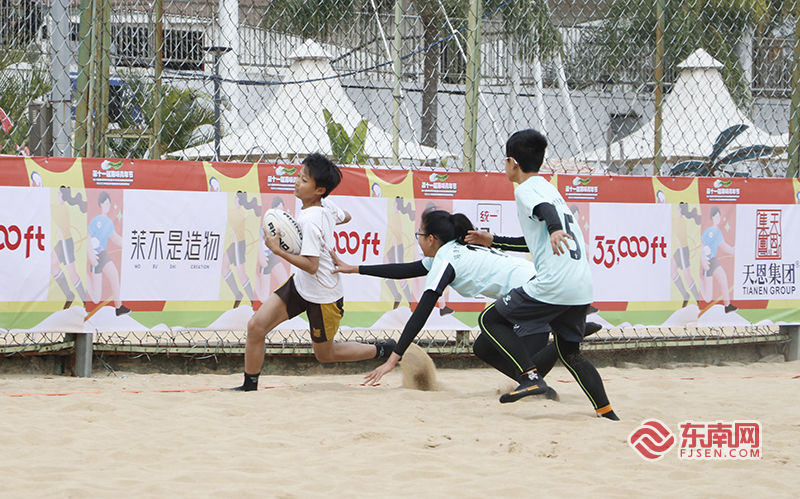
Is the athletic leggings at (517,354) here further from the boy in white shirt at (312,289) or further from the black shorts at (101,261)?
the black shorts at (101,261)

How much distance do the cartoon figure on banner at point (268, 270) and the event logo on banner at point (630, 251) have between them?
2384mm

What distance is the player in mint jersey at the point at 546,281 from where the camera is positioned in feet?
12.9

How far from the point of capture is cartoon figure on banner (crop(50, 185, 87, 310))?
5.11 meters

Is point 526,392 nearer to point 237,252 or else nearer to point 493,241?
point 493,241

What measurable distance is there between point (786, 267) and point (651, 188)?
146 cm

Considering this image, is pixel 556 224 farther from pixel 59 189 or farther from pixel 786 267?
pixel 786 267

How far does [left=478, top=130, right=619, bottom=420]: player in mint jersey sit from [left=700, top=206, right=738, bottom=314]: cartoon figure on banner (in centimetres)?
A: 285

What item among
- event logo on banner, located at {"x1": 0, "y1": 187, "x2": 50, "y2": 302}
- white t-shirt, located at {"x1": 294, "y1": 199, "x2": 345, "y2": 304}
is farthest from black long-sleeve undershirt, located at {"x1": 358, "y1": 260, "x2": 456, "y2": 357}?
event logo on banner, located at {"x1": 0, "y1": 187, "x2": 50, "y2": 302}

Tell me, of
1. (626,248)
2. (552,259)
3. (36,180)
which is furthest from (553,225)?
(36,180)

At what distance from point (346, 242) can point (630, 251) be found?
2273 millimetres

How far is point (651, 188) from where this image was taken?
6355 millimetres

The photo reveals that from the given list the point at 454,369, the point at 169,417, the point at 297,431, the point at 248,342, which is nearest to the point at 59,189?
the point at 248,342

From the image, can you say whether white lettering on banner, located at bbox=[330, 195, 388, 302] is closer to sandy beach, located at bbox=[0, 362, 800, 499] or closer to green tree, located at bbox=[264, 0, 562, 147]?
green tree, located at bbox=[264, 0, 562, 147]

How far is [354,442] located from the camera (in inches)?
136
